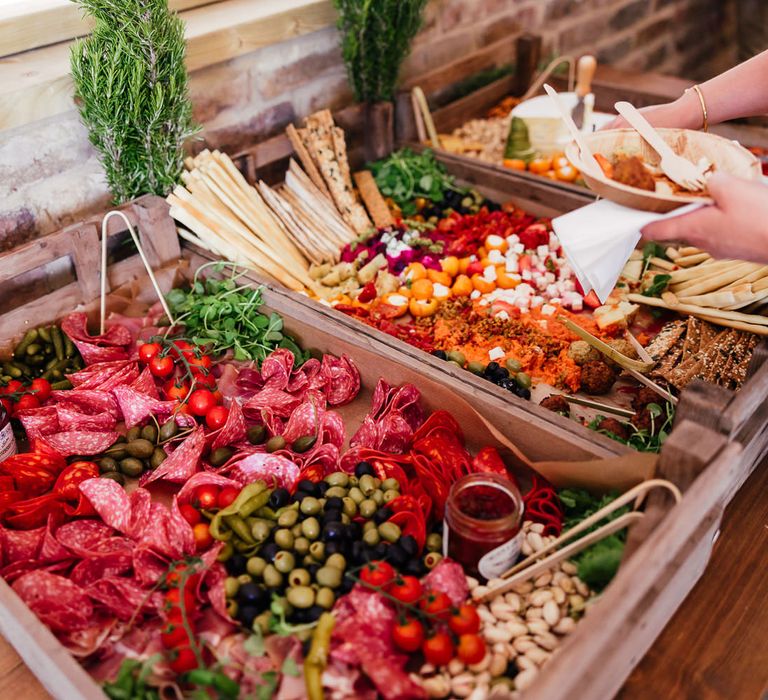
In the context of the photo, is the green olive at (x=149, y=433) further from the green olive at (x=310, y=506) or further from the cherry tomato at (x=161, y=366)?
the green olive at (x=310, y=506)

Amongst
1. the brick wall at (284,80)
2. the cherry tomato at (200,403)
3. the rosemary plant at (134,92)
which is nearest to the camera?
the cherry tomato at (200,403)

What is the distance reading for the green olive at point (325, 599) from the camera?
5.34ft

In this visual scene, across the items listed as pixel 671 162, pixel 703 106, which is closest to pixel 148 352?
pixel 671 162

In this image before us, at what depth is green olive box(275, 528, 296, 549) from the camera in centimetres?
176

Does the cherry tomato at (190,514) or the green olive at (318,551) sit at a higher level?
the cherry tomato at (190,514)

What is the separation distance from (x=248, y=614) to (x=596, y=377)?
1.32 m

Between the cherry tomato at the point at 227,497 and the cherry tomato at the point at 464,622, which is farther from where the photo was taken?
the cherry tomato at the point at 227,497

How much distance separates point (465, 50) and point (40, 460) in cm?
332

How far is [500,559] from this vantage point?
1.69 meters

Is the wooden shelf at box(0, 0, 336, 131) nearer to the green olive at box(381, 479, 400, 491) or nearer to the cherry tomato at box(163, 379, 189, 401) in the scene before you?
the cherry tomato at box(163, 379, 189, 401)

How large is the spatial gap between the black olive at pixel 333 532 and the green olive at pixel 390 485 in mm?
198

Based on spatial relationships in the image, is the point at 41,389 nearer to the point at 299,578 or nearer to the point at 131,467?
the point at 131,467

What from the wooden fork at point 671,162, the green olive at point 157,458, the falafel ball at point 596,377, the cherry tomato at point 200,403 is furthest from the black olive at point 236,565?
the wooden fork at point 671,162

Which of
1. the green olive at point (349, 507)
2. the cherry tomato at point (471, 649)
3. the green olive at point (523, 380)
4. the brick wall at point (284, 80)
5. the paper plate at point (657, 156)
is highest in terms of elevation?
the brick wall at point (284, 80)
